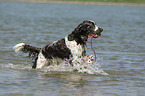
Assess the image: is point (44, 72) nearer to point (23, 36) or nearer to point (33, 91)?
point (33, 91)

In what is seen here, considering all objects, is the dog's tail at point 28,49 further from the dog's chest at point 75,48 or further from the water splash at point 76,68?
the dog's chest at point 75,48

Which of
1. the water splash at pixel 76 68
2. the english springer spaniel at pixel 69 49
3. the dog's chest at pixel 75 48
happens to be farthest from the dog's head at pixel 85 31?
the water splash at pixel 76 68

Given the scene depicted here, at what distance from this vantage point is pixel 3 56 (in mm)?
10727

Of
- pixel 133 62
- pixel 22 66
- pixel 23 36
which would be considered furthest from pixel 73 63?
pixel 23 36

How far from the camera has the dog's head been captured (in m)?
8.24

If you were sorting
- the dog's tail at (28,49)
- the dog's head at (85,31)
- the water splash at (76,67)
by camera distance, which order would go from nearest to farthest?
the dog's head at (85,31) < the water splash at (76,67) < the dog's tail at (28,49)

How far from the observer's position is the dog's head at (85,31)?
8.24m

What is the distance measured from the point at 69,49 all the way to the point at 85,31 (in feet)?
1.79

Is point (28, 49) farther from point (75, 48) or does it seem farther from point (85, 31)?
point (85, 31)

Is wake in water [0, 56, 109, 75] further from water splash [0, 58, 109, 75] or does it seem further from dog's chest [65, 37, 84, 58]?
dog's chest [65, 37, 84, 58]

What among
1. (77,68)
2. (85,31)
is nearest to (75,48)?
(85,31)

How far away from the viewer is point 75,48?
27.4 ft

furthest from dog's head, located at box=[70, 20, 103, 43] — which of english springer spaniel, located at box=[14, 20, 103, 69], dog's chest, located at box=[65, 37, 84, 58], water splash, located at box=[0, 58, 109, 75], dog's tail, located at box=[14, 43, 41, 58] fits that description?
dog's tail, located at box=[14, 43, 41, 58]

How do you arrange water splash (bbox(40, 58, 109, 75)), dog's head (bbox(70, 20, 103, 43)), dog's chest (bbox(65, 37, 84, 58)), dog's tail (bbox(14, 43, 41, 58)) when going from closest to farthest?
dog's head (bbox(70, 20, 103, 43)) → dog's chest (bbox(65, 37, 84, 58)) → water splash (bbox(40, 58, 109, 75)) → dog's tail (bbox(14, 43, 41, 58))
